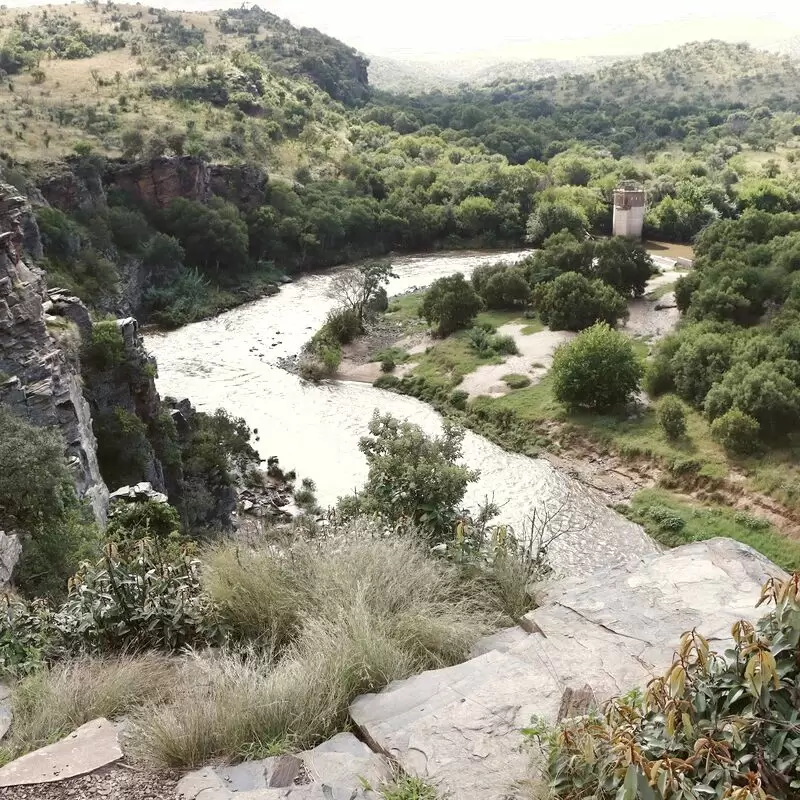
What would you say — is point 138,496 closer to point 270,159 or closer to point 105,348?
point 105,348

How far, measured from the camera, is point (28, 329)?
1602 cm

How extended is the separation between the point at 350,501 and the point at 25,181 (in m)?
39.3

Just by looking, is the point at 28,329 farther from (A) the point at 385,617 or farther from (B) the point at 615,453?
(B) the point at 615,453

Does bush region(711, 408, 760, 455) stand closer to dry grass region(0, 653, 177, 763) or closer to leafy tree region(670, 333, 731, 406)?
leafy tree region(670, 333, 731, 406)

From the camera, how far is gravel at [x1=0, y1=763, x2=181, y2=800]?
409 cm

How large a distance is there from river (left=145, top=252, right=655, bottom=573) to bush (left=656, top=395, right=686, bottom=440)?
401 cm

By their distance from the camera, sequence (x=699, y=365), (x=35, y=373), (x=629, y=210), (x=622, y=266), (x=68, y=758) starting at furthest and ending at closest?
(x=629, y=210)
(x=622, y=266)
(x=699, y=365)
(x=35, y=373)
(x=68, y=758)

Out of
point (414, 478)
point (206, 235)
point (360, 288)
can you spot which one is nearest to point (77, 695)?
point (414, 478)

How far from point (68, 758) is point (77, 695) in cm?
84

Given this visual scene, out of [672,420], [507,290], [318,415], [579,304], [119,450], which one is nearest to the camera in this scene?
[119,450]

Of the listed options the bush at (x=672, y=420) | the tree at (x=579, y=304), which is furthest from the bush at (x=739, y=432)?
the tree at (x=579, y=304)

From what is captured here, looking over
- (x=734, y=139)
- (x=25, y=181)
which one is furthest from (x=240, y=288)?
(x=734, y=139)

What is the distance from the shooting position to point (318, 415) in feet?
114

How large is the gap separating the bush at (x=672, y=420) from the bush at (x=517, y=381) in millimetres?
7667
